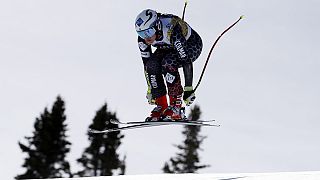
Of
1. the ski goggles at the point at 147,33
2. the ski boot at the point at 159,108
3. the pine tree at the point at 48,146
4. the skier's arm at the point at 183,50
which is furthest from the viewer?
the pine tree at the point at 48,146

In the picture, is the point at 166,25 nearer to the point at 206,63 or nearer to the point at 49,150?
the point at 206,63

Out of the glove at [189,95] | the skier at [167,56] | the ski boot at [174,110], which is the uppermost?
the skier at [167,56]

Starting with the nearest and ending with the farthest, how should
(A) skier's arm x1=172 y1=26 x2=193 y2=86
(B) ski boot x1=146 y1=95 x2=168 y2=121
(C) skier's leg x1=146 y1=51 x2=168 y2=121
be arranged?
(A) skier's arm x1=172 y1=26 x2=193 y2=86 → (C) skier's leg x1=146 y1=51 x2=168 y2=121 → (B) ski boot x1=146 y1=95 x2=168 y2=121

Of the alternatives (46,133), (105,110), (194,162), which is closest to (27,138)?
(46,133)

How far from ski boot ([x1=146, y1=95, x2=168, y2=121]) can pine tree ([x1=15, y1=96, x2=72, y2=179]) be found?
29.5 m

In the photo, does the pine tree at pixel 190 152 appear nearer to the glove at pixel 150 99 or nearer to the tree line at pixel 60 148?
the tree line at pixel 60 148

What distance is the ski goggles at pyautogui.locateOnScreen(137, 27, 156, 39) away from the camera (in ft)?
42.1

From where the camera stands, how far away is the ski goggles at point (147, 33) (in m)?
12.8

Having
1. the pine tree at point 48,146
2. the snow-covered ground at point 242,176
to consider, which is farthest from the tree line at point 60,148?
the snow-covered ground at point 242,176

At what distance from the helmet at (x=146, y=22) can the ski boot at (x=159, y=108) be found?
1540 millimetres

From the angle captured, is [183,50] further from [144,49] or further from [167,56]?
[144,49]

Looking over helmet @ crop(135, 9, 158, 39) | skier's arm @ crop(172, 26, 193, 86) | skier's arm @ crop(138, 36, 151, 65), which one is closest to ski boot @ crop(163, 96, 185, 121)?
skier's arm @ crop(172, 26, 193, 86)

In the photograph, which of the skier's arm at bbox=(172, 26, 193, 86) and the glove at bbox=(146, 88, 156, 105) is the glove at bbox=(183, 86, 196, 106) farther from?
the glove at bbox=(146, 88, 156, 105)

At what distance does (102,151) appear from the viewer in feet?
143
